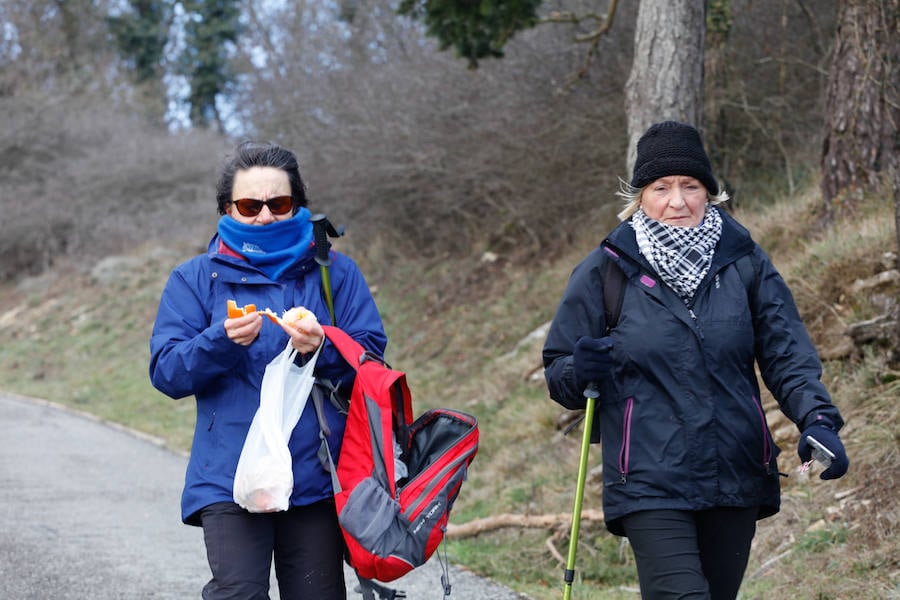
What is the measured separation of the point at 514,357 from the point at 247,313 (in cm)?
846

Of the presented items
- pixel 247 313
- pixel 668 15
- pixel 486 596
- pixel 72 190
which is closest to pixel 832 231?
pixel 668 15

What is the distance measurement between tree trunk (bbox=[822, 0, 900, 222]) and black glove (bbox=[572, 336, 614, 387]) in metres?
5.86

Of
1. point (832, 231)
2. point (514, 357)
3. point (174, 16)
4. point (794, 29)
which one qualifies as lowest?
point (514, 357)

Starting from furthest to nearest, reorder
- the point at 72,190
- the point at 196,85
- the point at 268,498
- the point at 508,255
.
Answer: the point at 196,85 < the point at 72,190 < the point at 508,255 < the point at 268,498

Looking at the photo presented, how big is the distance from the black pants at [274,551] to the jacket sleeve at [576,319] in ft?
2.88

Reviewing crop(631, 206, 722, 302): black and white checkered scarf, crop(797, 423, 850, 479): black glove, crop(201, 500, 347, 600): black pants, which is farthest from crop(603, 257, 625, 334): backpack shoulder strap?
crop(201, 500, 347, 600): black pants

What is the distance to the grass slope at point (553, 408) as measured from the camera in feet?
17.9

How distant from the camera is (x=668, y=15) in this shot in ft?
24.2

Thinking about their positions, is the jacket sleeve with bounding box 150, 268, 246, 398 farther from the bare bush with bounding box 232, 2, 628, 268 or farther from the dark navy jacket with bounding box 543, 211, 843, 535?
the bare bush with bounding box 232, 2, 628, 268

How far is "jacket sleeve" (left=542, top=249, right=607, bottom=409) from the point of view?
11.7ft

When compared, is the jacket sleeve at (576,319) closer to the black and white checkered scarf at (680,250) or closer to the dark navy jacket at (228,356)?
the black and white checkered scarf at (680,250)

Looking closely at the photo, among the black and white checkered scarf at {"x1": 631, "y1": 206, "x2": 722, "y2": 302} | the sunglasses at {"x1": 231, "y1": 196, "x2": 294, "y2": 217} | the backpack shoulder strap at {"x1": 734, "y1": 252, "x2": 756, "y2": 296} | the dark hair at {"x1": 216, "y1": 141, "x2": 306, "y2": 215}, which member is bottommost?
the backpack shoulder strap at {"x1": 734, "y1": 252, "x2": 756, "y2": 296}

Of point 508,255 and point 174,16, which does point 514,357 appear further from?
point 174,16

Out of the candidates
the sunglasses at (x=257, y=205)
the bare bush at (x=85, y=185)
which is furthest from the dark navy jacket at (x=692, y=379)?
the bare bush at (x=85, y=185)
